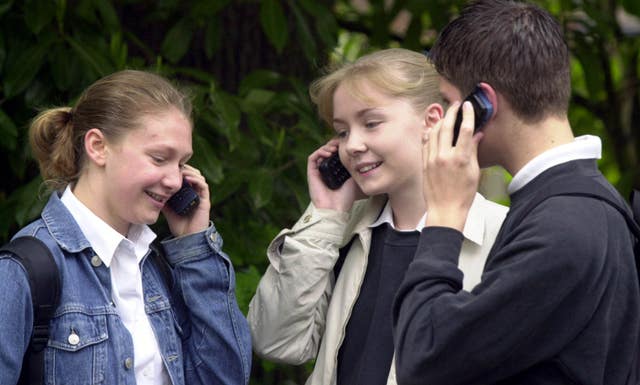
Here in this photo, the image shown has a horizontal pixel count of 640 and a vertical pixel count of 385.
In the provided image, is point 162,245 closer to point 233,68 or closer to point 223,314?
Result: point 223,314

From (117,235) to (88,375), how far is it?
39 cm

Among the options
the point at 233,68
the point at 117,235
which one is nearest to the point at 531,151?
the point at 117,235

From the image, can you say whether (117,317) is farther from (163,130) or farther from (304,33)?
(304,33)

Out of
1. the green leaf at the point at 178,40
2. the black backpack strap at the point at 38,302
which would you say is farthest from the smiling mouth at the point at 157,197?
the green leaf at the point at 178,40

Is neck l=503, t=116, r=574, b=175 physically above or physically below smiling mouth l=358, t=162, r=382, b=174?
above

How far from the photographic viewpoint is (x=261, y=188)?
358cm

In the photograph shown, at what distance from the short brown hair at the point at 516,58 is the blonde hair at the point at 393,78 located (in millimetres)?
636

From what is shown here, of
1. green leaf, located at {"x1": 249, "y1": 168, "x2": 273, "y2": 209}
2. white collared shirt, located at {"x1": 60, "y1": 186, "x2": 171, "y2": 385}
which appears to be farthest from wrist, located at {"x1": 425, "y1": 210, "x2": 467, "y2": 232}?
green leaf, located at {"x1": 249, "y1": 168, "x2": 273, "y2": 209}

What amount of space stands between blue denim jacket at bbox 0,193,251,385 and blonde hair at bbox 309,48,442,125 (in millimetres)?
601

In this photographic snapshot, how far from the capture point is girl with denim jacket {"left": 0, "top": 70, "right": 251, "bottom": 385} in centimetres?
242

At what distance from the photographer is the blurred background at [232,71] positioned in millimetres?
3594

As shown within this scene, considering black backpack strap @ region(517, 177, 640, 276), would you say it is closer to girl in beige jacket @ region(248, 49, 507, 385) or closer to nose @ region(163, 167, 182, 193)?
girl in beige jacket @ region(248, 49, 507, 385)

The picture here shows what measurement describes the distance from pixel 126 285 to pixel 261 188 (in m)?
1.02

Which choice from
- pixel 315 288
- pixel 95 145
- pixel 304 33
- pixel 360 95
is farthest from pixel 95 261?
pixel 304 33
